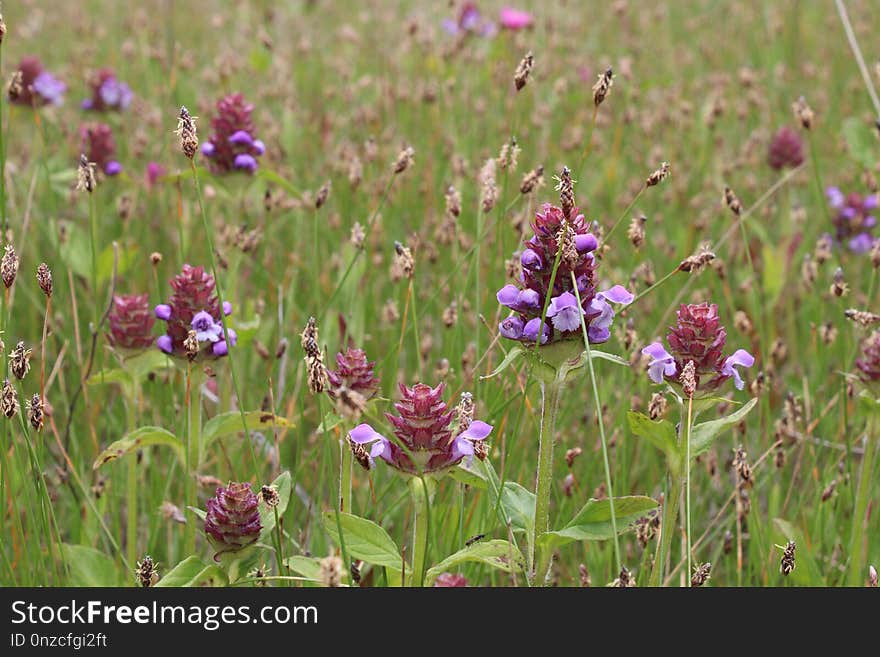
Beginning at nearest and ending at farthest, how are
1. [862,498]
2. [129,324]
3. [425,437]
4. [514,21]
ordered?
[425,437]
[862,498]
[129,324]
[514,21]

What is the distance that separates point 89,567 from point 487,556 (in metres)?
0.87

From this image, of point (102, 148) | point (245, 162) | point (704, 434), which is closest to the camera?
point (704, 434)

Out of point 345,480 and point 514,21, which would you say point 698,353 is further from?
point 514,21

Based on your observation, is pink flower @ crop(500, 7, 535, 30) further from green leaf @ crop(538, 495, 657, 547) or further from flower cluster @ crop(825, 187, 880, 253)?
green leaf @ crop(538, 495, 657, 547)

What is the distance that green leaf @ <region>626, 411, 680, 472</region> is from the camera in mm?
1645

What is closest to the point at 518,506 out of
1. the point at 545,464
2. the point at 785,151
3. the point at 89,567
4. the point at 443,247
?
the point at 545,464

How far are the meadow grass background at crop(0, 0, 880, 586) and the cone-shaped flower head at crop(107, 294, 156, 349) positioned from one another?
0.54 ft

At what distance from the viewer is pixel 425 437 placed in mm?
1517

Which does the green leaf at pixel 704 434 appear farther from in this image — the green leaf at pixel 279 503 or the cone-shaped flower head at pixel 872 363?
the green leaf at pixel 279 503

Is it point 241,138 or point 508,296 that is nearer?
point 508,296

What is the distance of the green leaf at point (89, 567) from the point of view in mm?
1969

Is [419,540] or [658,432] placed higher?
[658,432]

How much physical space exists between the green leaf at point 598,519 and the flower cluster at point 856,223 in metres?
2.17
